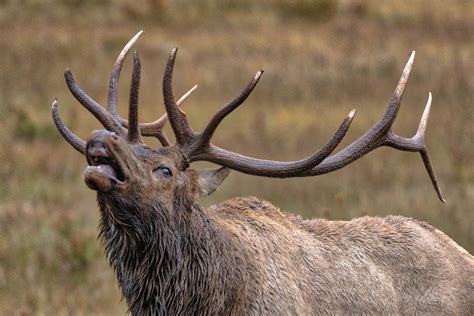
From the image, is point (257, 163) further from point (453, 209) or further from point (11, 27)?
point (11, 27)

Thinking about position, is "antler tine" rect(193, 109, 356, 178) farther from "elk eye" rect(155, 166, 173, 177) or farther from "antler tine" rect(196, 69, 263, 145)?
"elk eye" rect(155, 166, 173, 177)

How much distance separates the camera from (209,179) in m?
6.13

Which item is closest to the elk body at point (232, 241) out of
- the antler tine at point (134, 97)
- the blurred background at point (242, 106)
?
the antler tine at point (134, 97)

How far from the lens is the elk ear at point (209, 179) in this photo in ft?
20.0

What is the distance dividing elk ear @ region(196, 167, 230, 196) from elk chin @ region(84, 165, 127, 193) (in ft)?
2.10

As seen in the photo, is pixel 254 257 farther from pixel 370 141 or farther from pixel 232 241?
pixel 370 141

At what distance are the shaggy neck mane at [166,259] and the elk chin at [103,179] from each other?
223 millimetres

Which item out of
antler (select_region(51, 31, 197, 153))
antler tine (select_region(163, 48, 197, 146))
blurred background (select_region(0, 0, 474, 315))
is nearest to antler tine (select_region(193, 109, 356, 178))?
antler tine (select_region(163, 48, 197, 146))

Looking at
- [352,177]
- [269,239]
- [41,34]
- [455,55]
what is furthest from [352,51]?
[269,239]

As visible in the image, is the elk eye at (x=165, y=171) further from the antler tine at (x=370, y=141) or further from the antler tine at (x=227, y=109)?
the antler tine at (x=370, y=141)

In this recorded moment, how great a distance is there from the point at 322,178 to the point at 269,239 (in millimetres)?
6334

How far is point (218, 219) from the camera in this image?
6242 millimetres

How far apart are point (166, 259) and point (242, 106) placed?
35.4 feet

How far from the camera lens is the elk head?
5477 mm
